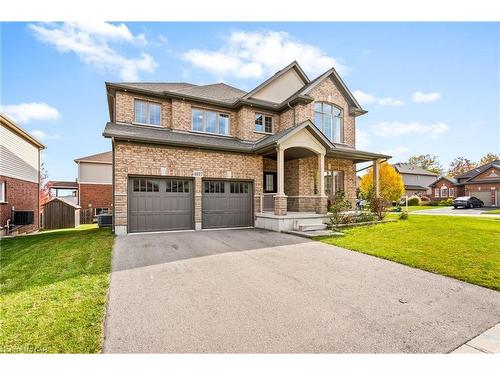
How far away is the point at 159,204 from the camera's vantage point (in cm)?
1129

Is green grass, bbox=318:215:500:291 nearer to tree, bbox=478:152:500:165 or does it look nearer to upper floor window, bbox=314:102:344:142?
upper floor window, bbox=314:102:344:142

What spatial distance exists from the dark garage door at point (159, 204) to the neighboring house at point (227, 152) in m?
0.04

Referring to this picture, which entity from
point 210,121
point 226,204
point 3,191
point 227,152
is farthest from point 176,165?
point 3,191

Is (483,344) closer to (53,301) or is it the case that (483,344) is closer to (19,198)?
(53,301)

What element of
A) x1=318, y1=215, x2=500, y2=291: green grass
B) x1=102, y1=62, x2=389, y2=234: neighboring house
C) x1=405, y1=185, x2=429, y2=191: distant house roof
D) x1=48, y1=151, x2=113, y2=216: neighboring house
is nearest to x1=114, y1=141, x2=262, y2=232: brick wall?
x1=102, y1=62, x2=389, y2=234: neighboring house

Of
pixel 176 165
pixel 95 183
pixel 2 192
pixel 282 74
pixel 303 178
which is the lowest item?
pixel 2 192

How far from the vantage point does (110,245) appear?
8352 mm

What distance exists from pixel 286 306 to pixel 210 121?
12.4 metres

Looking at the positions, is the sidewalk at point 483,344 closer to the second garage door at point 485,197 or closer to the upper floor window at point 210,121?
the upper floor window at point 210,121

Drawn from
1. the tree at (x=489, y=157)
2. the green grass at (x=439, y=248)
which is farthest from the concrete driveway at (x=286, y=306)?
the tree at (x=489, y=157)

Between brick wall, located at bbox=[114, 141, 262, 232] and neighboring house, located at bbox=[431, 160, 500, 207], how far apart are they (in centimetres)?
3834

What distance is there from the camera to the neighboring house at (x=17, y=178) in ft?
42.9

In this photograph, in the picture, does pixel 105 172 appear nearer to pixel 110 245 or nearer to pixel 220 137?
pixel 220 137
